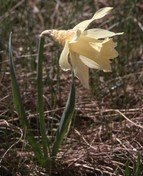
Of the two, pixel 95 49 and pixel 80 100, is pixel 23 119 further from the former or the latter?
pixel 80 100

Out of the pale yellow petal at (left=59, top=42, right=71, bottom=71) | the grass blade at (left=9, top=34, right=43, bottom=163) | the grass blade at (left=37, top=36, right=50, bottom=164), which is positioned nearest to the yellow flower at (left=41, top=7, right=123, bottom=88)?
the pale yellow petal at (left=59, top=42, right=71, bottom=71)

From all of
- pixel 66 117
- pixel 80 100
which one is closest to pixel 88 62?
pixel 66 117

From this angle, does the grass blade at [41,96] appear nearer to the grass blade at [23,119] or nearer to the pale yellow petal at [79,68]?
the grass blade at [23,119]

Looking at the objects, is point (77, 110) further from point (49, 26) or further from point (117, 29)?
point (49, 26)

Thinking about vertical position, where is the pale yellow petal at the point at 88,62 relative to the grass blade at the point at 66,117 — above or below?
above

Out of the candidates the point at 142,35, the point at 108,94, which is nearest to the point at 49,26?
the point at 142,35

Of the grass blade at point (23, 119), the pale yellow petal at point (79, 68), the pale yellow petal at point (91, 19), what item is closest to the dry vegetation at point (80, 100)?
the grass blade at point (23, 119)
